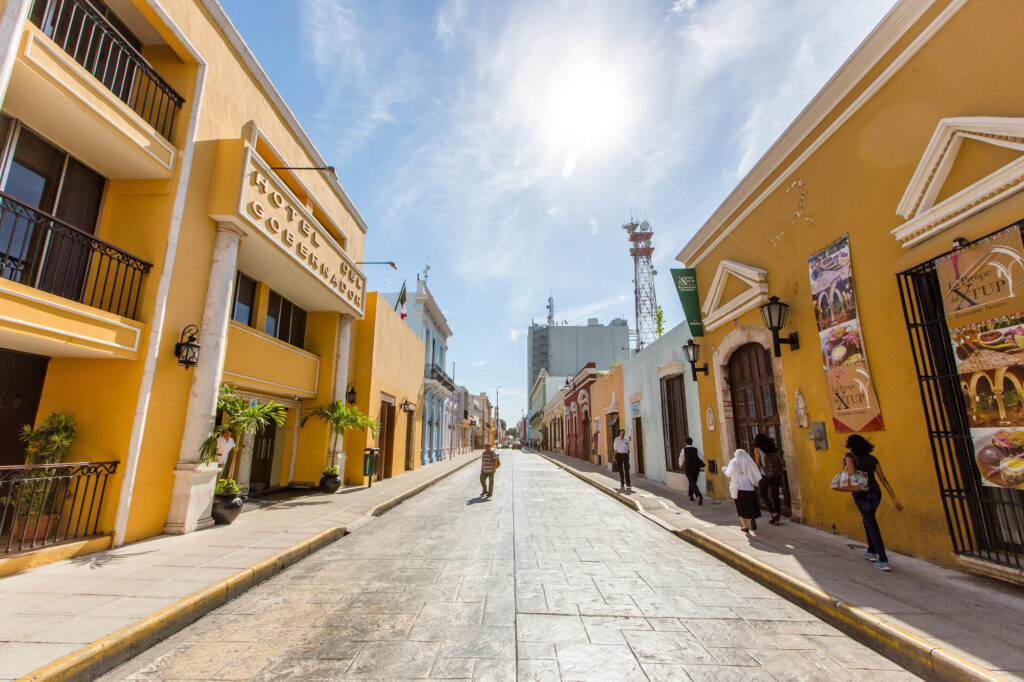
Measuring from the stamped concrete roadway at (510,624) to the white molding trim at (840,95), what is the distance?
6.89 meters

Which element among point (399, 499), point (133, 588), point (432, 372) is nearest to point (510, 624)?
point (133, 588)

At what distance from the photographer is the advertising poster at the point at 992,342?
4355mm

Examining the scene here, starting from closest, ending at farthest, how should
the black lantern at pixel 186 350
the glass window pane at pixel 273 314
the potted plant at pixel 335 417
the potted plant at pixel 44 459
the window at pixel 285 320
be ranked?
the potted plant at pixel 44 459 → the black lantern at pixel 186 350 → the glass window pane at pixel 273 314 → the window at pixel 285 320 → the potted plant at pixel 335 417

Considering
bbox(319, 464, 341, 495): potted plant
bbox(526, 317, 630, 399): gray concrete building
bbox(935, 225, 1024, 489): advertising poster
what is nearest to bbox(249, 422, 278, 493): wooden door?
bbox(319, 464, 341, 495): potted plant

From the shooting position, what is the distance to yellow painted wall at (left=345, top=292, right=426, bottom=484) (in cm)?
1398

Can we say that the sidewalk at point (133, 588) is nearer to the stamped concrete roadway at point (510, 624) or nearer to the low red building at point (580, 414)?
the stamped concrete roadway at point (510, 624)

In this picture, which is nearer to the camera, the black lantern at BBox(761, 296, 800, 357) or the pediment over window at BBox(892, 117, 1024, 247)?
the pediment over window at BBox(892, 117, 1024, 247)

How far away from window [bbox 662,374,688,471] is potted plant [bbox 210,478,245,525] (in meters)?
11.3

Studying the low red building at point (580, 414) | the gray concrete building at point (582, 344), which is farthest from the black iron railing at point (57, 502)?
the gray concrete building at point (582, 344)

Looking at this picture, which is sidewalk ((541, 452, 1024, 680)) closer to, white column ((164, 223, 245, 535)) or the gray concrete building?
white column ((164, 223, 245, 535))

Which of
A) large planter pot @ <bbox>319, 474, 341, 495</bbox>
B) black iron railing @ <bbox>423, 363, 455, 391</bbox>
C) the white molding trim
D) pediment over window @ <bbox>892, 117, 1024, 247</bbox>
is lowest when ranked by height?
large planter pot @ <bbox>319, 474, 341, 495</bbox>

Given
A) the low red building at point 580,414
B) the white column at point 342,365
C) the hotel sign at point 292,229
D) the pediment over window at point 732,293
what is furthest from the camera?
the low red building at point 580,414

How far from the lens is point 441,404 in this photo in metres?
32.1

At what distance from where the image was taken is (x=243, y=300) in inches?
397
